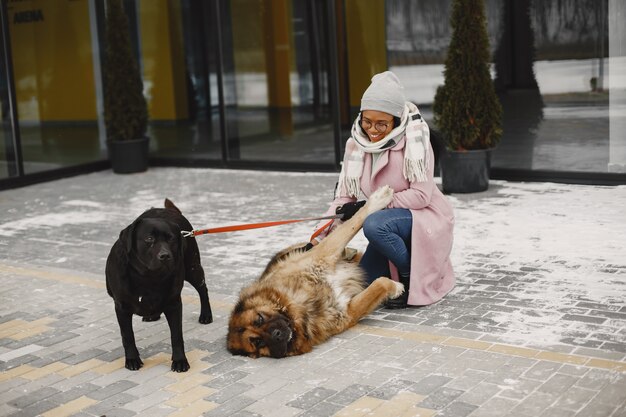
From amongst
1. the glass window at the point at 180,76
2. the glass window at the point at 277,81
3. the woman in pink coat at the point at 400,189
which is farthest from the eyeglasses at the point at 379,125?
the glass window at the point at 180,76

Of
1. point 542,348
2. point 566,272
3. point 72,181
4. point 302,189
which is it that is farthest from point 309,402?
point 72,181

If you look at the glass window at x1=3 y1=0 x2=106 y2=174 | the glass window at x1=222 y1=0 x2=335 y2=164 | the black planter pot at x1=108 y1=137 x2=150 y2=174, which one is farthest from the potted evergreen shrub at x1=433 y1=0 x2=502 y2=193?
the glass window at x1=3 y1=0 x2=106 y2=174

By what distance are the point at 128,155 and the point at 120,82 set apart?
1.11 metres

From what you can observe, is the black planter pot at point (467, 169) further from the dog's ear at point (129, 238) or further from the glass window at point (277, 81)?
the dog's ear at point (129, 238)

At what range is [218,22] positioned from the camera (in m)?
13.3

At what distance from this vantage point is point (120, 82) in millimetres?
13492

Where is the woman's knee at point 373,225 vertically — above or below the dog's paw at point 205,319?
above

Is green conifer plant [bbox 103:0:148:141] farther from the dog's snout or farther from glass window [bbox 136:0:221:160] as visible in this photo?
the dog's snout

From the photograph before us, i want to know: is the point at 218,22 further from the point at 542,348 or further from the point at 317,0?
the point at 542,348

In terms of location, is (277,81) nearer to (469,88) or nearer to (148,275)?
(469,88)

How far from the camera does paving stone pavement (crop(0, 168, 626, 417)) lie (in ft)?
15.2

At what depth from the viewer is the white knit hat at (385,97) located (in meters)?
5.86

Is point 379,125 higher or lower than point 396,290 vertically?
higher

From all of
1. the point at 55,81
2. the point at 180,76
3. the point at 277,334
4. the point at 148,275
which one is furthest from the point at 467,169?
the point at 55,81
